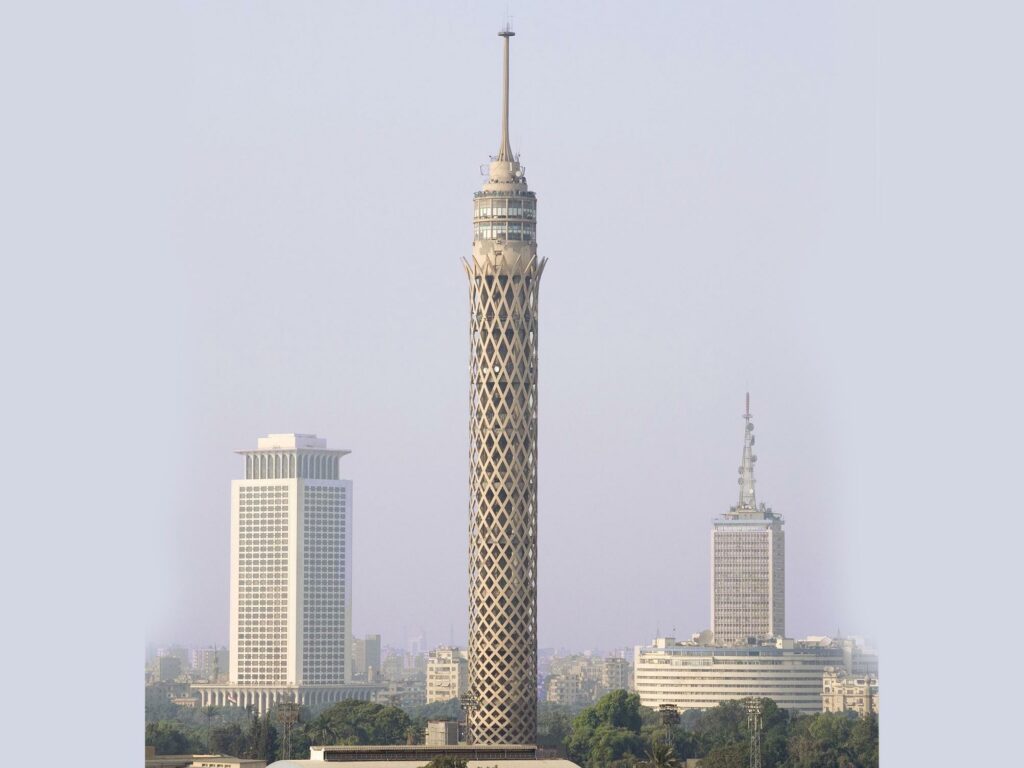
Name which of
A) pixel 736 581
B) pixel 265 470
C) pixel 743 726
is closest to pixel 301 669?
pixel 265 470

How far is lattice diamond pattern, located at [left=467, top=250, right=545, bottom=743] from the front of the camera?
236 feet

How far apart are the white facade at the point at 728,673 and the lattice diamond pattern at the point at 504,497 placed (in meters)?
82.2

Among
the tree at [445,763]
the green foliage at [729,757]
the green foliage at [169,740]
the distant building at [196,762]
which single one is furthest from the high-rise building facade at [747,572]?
the tree at [445,763]

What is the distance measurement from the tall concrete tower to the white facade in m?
82.2

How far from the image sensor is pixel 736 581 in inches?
7092

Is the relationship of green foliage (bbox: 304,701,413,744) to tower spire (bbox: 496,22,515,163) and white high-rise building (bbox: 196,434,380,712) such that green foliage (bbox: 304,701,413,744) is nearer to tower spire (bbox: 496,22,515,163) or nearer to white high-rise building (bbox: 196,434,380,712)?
tower spire (bbox: 496,22,515,163)

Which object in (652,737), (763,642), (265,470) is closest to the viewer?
(652,737)

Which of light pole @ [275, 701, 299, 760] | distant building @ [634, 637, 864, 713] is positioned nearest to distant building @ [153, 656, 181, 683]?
distant building @ [634, 637, 864, 713]

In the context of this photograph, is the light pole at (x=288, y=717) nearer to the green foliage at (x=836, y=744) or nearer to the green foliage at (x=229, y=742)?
the green foliage at (x=229, y=742)

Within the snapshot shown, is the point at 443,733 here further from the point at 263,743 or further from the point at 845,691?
the point at 845,691

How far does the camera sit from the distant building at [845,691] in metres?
135

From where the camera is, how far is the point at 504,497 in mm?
72062

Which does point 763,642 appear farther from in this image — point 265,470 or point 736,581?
point 265,470

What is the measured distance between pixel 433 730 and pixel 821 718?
39190 millimetres
